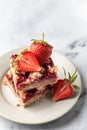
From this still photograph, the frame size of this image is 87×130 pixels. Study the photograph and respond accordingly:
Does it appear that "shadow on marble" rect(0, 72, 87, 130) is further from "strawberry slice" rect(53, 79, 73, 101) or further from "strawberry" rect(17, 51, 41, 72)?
"strawberry" rect(17, 51, 41, 72)

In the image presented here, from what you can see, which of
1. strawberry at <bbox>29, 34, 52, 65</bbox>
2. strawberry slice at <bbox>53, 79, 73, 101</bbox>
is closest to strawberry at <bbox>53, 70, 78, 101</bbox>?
strawberry slice at <bbox>53, 79, 73, 101</bbox>

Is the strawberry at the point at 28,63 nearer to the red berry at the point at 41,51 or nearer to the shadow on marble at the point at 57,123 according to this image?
the red berry at the point at 41,51

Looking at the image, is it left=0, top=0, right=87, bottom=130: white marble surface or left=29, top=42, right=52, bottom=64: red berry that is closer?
left=29, top=42, right=52, bottom=64: red berry

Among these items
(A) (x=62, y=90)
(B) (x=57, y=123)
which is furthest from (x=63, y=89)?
(B) (x=57, y=123)

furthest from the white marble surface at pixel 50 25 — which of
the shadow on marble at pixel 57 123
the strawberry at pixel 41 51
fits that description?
the strawberry at pixel 41 51

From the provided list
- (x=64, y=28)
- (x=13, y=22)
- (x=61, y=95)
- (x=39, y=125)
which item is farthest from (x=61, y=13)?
(x=39, y=125)

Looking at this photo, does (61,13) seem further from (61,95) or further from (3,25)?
(61,95)

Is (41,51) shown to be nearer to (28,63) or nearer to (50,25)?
(28,63)
